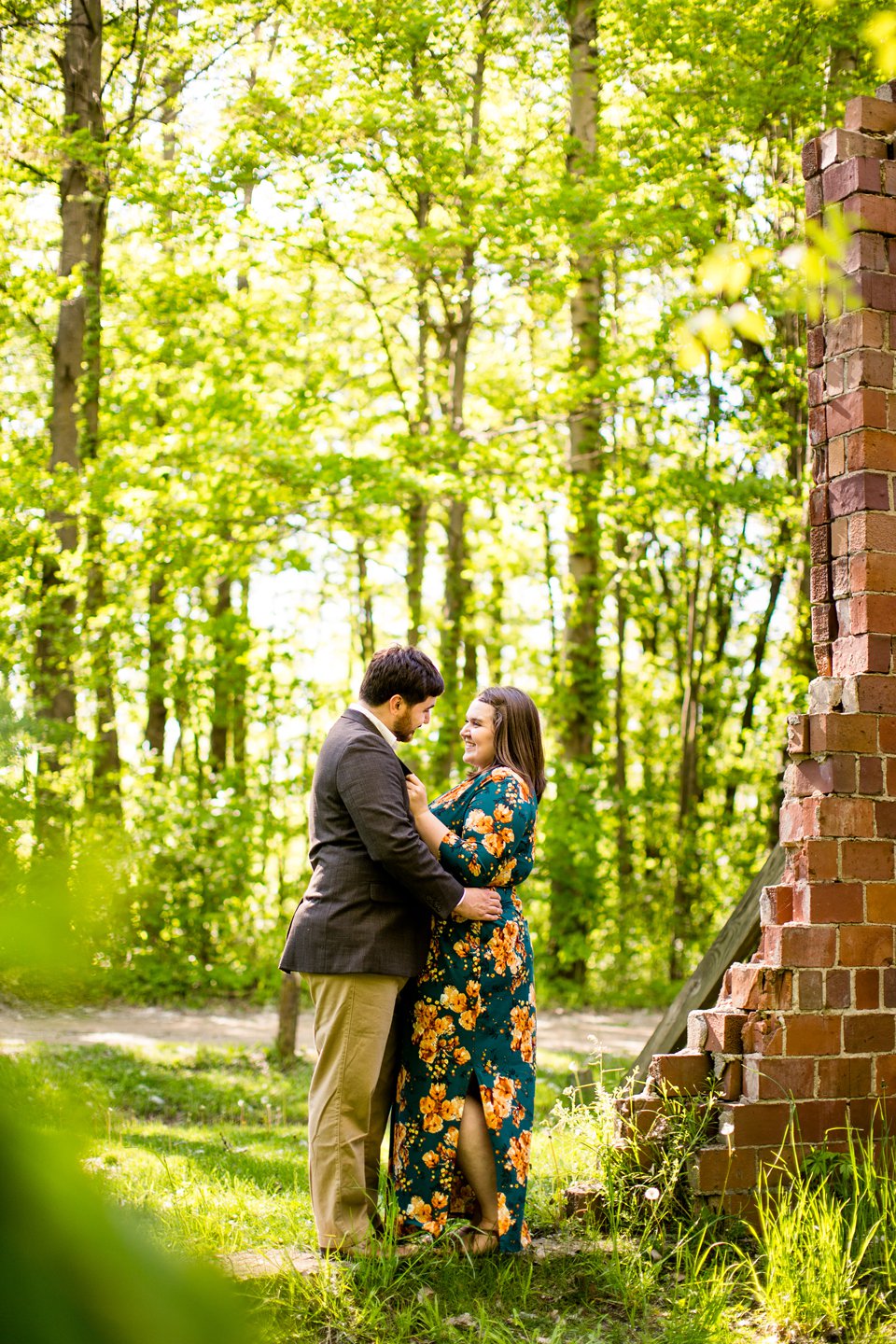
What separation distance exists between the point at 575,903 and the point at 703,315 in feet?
35.4

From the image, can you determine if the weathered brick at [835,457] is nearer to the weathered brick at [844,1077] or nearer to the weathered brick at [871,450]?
the weathered brick at [871,450]

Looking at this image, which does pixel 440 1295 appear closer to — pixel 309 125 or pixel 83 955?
pixel 83 955

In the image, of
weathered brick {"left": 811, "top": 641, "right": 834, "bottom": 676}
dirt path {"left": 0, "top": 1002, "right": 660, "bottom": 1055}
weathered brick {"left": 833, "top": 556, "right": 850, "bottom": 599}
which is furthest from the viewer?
dirt path {"left": 0, "top": 1002, "right": 660, "bottom": 1055}

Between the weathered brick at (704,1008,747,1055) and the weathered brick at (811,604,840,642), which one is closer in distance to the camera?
the weathered brick at (704,1008,747,1055)

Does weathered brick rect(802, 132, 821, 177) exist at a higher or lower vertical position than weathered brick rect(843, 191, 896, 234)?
higher

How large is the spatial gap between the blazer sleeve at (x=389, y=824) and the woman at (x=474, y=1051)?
13 centimetres

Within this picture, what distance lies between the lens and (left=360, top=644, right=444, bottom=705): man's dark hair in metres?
4.20

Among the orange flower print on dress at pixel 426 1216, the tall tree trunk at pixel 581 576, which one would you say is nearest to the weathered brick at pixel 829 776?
the orange flower print on dress at pixel 426 1216

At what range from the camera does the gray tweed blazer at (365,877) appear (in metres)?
3.94

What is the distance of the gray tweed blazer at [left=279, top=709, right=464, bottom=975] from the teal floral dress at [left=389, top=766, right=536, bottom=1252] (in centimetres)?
15

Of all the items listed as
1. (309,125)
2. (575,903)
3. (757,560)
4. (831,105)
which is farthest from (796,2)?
(575,903)

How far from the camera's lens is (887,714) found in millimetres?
4543

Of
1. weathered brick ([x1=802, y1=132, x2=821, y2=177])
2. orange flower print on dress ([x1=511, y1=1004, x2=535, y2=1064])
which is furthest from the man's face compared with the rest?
weathered brick ([x1=802, y1=132, x2=821, y2=177])

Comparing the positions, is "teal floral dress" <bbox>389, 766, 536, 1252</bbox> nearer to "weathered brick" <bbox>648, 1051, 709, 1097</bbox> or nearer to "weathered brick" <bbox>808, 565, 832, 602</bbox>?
"weathered brick" <bbox>648, 1051, 709, 1097</bbox>
